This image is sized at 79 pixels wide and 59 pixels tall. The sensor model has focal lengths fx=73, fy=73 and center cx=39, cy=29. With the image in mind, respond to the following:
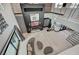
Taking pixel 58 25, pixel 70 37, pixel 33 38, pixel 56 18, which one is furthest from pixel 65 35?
pixel 33 38

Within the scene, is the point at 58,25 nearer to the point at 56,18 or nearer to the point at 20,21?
the point at 56,18

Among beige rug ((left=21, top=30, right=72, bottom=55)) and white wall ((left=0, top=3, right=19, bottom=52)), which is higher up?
white wall ((left=0, top=3, right=19, bottom=52))

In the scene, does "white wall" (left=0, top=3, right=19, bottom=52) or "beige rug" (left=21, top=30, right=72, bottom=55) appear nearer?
"white wall" (left=0, top=3, right=19, bottom=52)

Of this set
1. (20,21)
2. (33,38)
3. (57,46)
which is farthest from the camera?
(20,21)

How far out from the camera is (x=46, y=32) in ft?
4.64

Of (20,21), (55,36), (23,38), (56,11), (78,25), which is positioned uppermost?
(56,11)

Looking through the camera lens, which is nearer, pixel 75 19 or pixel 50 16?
pixel 75 19

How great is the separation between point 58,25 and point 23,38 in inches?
30.8

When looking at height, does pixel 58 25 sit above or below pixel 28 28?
above

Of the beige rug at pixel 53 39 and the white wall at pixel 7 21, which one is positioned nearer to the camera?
the white wall at pixel 7 21

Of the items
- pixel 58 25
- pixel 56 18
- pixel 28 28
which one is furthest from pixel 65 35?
pixel 28 28

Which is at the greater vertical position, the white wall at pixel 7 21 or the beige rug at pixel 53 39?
the white wall at pixel 7 21

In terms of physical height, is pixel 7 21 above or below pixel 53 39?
above

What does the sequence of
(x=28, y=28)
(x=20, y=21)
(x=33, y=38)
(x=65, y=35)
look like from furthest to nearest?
(x=20, y=21)
(x=28, y=28)
(x=33, y=38)
(x=65, y=35)
